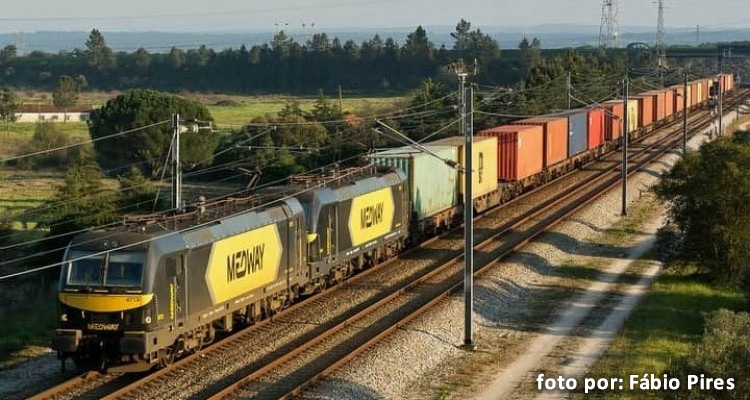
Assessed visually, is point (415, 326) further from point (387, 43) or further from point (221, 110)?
point (387, 43)

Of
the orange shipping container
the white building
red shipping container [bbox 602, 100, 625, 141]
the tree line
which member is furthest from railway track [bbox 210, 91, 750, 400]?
the tree line

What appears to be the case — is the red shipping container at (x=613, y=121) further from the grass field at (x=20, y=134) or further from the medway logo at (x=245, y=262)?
the grass field at (x=20, y=134)

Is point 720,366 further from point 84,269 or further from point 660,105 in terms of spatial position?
point 660,105

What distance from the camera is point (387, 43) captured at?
641 feet

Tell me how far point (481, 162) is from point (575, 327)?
1605 centimetres

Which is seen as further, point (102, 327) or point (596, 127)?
point (596, 127)

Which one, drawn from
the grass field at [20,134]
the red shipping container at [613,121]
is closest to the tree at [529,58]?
the grass field at [20,134]

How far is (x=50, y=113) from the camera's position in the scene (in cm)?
13350

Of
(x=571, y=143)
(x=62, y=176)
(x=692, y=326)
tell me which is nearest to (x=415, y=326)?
(x=692, y=326)

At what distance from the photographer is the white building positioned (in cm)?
12794

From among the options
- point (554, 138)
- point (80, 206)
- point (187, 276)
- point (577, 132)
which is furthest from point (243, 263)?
point (577, 132)

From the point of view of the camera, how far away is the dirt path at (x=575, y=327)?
72.3 feet

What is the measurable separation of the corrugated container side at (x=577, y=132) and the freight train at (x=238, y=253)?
14895 millimetres

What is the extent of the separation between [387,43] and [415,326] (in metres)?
172
